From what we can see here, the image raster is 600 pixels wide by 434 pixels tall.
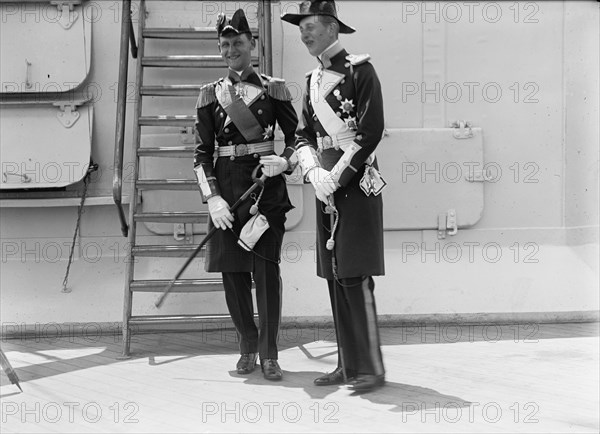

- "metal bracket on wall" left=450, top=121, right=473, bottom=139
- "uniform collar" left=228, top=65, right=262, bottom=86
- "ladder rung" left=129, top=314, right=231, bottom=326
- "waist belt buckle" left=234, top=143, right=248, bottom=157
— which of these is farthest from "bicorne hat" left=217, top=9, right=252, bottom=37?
"metal bracket on wall" left=450, top=121, right=473, bottom=139

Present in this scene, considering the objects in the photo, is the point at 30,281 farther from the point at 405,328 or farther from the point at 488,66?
the point at 488,66

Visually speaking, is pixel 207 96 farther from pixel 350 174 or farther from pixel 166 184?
pixel 350 174

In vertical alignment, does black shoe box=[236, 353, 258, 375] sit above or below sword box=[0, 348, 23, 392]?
below

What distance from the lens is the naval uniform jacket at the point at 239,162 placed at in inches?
212

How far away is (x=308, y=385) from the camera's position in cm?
505

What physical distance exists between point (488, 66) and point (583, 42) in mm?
696

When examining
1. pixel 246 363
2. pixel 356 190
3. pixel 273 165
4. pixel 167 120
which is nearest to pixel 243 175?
pixel 273 165

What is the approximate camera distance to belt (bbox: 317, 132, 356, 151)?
4871 mm

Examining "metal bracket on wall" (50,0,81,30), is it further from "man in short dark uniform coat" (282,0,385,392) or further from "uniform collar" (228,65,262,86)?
"man in short dark uniform coat" (282,0,385,392)

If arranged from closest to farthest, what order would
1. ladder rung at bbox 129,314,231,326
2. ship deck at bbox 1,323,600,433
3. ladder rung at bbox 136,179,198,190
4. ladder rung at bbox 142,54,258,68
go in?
1. ship deck at bbox 1,323,600,433
2. ladder rung at bbox 129,314,231,326
3. ladder rung at bbox 136,179,198,190
4. ladder rung at bbox 142,54,258,68

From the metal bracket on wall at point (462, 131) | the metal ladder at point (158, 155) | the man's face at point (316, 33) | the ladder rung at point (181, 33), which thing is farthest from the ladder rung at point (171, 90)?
the metal bracket on wall at point (462, 131)

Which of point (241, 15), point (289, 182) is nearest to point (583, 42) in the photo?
point (289, 182)

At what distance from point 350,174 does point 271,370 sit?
3.90ft

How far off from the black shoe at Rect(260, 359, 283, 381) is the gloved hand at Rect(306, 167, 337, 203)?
0.97 meters
